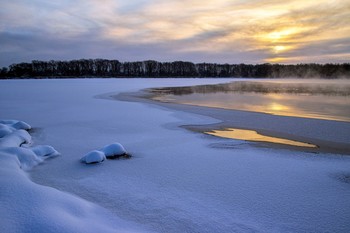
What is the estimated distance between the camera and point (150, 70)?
83125 millimetres

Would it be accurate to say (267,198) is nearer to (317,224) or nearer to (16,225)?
(317,224)

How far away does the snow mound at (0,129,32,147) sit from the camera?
533 cm

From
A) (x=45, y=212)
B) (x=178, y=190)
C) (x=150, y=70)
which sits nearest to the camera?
(x=45, y=212)

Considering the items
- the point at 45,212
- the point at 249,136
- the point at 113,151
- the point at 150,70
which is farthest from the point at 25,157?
the point at 150,70

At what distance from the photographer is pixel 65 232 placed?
2322 millimetres

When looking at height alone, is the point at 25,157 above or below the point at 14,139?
below

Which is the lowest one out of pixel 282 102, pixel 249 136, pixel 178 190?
pixel 178 190

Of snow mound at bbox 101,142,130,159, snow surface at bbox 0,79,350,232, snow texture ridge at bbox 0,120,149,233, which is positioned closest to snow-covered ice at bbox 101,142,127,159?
snow mound at bbox 101,142,130,159

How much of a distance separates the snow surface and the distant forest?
62593 millimetres

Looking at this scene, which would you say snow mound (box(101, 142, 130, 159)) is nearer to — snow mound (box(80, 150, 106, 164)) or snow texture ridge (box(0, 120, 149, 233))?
snow mound (box(80, 150, 106, 164))

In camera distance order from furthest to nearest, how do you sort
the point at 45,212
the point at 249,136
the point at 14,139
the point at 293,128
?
1. the point at 293,128
2. the point at 249,136
3. the point at 14,139
4. the point at 45,212

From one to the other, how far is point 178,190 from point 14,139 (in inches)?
161

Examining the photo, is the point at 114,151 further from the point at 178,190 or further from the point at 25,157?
the point at 178,190

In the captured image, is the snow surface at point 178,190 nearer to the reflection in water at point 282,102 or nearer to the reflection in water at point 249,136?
the reflection in water at point 249,136
